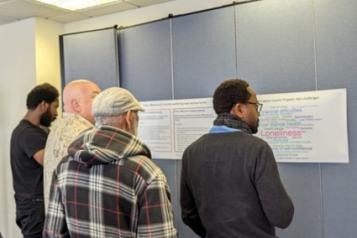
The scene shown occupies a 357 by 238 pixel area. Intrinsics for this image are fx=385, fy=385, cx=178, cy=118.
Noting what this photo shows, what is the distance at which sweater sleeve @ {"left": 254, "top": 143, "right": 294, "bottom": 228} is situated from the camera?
1.64 m

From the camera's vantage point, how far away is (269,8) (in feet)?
9.89

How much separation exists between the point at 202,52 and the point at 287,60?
0.75 m

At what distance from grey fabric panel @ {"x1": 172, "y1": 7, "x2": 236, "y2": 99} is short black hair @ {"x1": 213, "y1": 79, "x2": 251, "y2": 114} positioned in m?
1.37

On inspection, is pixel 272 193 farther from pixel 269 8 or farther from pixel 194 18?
pixel 194 18

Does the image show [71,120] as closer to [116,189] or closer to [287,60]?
[116,189]

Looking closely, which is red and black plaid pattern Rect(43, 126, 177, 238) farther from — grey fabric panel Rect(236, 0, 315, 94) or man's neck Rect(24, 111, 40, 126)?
grey fabric panel Rect(236, 0, 315, 94)

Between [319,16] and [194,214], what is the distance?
5.79ft

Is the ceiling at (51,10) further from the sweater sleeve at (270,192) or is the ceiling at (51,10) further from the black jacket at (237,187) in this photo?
the sweater sleeve at (270,192)

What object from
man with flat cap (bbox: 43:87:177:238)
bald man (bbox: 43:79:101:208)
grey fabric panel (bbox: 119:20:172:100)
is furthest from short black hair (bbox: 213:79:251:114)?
grey fabric panel (bbox: 119:20:172:100)

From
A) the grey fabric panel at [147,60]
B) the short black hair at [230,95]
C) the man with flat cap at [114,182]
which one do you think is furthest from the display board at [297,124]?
the man with flat cap at [114,182]

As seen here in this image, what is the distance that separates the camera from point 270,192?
1634 mm

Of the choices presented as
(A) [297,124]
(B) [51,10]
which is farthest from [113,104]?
(B) [51,10]

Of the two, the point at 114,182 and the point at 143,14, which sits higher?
the point at 143,14

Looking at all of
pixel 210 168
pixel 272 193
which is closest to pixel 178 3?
pixel 210 168
